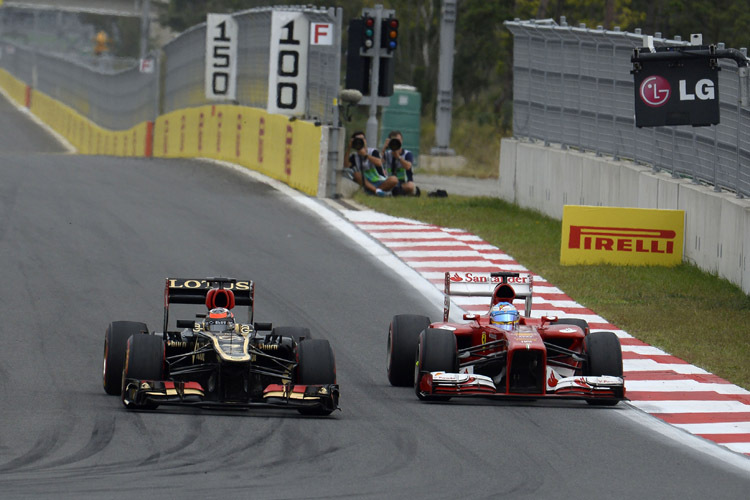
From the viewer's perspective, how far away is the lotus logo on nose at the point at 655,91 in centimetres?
1591

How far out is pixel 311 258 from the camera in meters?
17.8

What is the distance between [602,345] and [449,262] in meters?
7.08

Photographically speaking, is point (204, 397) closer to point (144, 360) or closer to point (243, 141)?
point (144, 360)

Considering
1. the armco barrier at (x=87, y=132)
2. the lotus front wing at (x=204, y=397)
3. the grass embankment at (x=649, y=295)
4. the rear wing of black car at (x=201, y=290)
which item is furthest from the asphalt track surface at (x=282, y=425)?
the armco barrier at (x=87, y=132)

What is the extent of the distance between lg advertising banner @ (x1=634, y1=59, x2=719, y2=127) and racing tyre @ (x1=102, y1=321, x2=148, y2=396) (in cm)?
768

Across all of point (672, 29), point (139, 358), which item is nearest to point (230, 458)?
point (139, 358)

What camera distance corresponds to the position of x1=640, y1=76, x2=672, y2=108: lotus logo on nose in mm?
15906

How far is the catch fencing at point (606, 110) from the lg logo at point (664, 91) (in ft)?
2.26

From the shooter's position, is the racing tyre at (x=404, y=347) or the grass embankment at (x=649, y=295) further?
the grass embankment at (x=649, y=295)

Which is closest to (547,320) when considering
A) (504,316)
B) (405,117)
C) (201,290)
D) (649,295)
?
(504,316)

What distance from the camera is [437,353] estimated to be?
418 inches

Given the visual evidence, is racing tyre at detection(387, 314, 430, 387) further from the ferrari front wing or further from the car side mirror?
the car side mirror

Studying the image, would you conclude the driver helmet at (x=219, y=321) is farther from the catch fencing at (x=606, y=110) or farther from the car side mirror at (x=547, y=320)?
the catch fencing at (x=606, y=110)

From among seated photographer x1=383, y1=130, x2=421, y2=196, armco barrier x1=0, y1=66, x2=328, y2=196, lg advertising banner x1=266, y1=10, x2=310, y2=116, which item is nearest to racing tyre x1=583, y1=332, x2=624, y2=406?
seated photographer x1=383, y1=130, x2=421, y2=196
